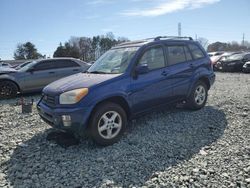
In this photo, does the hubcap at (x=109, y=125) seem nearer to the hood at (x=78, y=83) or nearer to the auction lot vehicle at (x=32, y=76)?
the hood at (x=78, y=83)

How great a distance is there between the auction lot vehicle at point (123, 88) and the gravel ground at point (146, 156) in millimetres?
460

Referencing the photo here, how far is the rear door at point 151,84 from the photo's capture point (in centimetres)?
534

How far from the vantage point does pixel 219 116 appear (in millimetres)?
6461

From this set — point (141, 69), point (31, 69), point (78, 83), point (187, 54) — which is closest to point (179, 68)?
point (187, 54)

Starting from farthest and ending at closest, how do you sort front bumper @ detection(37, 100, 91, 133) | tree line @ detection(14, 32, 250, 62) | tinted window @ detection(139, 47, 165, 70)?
1. tree line @ detection(14, 32, 250, 62)
2. tinted window @ detection(139, 47, 165, 70)
3. front bumper @ detection(37, 100, 91, 133)

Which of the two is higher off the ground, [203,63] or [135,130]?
[203,63]

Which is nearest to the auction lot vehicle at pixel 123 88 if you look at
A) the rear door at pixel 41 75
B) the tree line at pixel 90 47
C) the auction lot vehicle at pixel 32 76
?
the auction lot vehicle at pixel 32 76

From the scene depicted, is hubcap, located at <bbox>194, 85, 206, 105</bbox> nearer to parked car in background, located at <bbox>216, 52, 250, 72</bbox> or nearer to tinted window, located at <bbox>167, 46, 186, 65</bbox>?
tinted window, located at <bbox>167, 46, 186, 65</bbox>

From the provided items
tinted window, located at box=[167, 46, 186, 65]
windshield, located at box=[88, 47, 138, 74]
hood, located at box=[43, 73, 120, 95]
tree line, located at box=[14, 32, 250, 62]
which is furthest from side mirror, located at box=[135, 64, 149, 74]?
tree line, located at box=[14, 32, 250, 62]

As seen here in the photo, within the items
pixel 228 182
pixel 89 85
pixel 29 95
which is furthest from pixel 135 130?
pixel 29 95

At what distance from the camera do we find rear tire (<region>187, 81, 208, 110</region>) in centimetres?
673

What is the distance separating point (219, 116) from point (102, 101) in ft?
10.0

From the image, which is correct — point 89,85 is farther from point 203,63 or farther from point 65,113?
point 203,63

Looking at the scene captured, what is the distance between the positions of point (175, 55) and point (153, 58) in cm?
80
